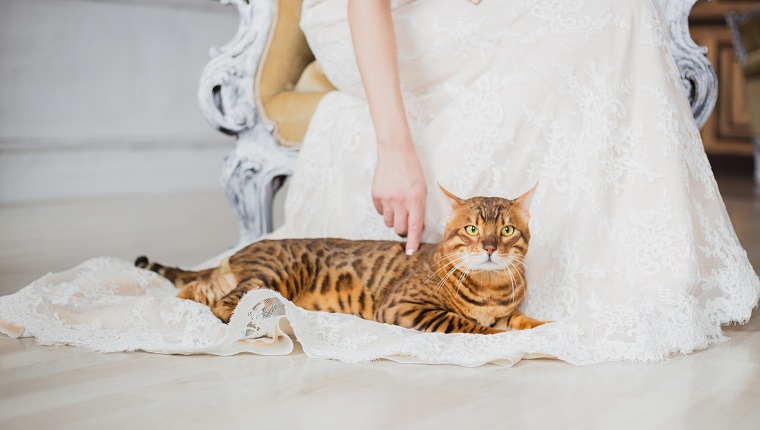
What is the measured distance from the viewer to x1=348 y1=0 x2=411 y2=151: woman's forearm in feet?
5.15

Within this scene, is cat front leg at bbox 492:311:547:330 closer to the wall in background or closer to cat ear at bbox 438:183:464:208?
cat ear at bbox 438:183:464:208

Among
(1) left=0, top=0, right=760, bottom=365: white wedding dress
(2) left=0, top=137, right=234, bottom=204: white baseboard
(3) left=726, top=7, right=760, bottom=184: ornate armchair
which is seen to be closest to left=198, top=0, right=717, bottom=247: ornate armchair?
(1) left=0, top=0, right=760, bottom=365: white wedding dress

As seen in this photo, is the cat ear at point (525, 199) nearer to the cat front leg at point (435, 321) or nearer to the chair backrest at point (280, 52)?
the cat front leg at point (435, 321)

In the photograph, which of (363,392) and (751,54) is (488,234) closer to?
(363,392)

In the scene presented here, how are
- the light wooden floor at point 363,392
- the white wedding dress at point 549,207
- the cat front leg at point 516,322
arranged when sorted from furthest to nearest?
1. the cat front leg at point 516,322
2. the white wedding dress at point 549,207
3. the light wooden floor at point 363,392

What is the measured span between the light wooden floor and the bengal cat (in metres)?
0.18

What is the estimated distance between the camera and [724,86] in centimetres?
558

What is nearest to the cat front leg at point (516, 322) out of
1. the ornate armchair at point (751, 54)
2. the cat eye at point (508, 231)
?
the cat eye at point (508, 231)

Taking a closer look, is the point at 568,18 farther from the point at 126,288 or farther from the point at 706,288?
the point at 126,288

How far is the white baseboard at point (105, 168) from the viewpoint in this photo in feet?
12.3

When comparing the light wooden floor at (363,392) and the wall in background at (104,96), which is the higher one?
the wall in background at (104,96)

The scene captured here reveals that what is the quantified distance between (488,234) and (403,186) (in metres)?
0.20

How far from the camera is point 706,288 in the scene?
1.52 metres

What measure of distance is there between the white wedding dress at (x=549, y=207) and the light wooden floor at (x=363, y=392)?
0.04 meters
